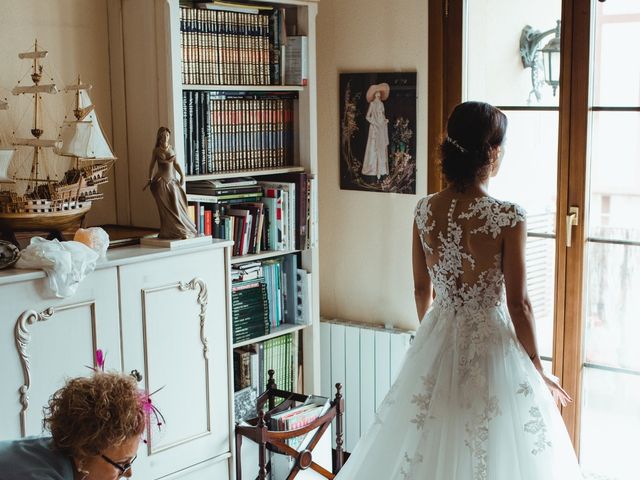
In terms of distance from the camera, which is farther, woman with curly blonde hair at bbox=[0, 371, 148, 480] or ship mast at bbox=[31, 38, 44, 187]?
ship mast at bbox=[31, 38, 44, 187]

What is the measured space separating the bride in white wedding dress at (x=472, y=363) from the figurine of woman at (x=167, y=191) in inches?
30.1

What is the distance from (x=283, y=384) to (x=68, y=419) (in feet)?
6.34

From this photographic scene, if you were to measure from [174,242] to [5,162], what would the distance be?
22.2 inches

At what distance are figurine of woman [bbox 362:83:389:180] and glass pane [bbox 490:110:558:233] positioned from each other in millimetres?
521

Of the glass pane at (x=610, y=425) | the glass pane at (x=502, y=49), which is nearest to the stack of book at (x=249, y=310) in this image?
the glass pane at (x=502, y=49)

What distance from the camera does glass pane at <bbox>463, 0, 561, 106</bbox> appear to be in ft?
10.9

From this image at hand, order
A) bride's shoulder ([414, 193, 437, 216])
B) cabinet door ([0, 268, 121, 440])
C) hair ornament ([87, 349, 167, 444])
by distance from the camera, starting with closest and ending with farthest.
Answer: hair ornament ([87, 349, 167, 444]) < cabinet door ([0, 268, 121, 440]) < bride's shoulder ([414, 193, 437, 216])

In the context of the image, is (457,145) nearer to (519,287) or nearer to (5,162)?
(519,287)

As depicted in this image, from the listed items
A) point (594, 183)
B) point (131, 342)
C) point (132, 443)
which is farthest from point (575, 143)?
point (132, 443)

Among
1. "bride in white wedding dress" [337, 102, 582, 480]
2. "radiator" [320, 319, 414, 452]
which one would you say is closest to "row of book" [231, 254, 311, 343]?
"radiator" [320, 319, 414, 452]

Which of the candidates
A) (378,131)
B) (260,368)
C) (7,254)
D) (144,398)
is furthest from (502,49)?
(144,398)

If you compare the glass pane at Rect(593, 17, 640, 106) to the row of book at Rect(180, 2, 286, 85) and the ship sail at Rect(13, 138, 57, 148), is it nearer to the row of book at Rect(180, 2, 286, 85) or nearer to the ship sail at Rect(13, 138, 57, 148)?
the row of book at Rect(180, 2, 286, 85)

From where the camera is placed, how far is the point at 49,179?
2.93 metres

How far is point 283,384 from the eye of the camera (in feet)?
12.1
